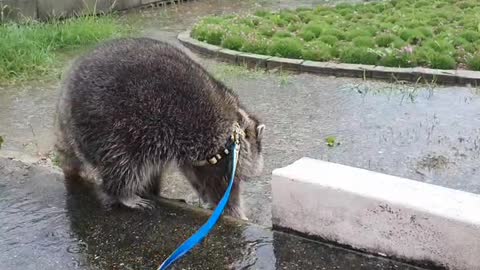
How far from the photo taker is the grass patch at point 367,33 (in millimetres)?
7367

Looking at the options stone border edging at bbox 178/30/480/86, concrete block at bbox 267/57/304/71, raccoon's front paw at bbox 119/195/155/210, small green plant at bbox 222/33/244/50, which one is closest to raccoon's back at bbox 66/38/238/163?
raccoon's front paw at bbox 119/195/155/210

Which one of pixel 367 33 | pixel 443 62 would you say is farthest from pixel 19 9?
pixel 443 62

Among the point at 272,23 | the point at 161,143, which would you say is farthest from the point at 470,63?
the point at 161,143

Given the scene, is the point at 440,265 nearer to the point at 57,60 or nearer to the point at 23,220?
the point at 23,220

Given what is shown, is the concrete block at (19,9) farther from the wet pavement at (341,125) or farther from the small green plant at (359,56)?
the small green plant at (359,56)

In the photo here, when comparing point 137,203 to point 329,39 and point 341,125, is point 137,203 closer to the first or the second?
point 341,125

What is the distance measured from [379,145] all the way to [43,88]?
3.98 m

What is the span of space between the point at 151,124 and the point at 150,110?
8 cm

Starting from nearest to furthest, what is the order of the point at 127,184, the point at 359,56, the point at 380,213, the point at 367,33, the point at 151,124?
the point at 380,213, the point at 151,124, the point at 127,184, the point at 359,56, the point at 367,33

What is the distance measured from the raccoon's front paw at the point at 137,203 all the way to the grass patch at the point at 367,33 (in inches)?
172

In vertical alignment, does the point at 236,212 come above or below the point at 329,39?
below

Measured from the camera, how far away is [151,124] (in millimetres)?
3576

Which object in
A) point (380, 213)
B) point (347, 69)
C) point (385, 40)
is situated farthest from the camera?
point (385, 40)

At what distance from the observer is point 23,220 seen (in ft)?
12.0
